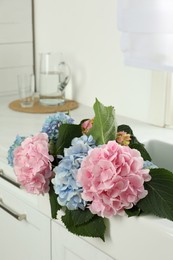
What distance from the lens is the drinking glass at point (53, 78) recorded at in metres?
2.07

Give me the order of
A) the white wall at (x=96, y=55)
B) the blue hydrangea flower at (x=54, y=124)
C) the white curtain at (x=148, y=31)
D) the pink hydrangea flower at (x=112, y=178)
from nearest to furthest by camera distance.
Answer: the pink hydrangea flower at (x=112, y=178) → the blue hydrangea flower at (x=54, y=124) → the white curtain at (x=148, y=31) → the white wall at (x=96, y=55)

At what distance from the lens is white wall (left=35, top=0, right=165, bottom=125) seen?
6.03 ft

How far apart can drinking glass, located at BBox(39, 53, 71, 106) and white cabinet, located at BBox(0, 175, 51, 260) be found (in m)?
0.56

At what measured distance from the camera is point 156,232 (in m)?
1.05

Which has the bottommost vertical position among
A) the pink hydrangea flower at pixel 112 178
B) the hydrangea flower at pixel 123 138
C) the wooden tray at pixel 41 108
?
the wooden tray at pixel 41 108

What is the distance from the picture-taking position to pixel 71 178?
3.61 feet

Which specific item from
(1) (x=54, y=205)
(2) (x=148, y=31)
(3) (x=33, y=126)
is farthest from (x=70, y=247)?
(2) (x=148, y=31)

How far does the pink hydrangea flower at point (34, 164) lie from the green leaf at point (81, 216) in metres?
0.14

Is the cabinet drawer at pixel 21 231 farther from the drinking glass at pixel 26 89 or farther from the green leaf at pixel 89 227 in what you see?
the drinking glass at pixel 26 89

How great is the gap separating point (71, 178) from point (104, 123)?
0.55ft

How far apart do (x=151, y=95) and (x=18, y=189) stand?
0.61 metres

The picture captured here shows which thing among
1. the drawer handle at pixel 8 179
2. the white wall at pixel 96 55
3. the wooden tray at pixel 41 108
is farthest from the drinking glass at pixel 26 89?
the drawer handle at pixel 8 179

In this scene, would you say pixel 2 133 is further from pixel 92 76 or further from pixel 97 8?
pixel 97 8

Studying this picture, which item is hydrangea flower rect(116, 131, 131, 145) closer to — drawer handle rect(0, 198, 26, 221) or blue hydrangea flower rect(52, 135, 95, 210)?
blue hydrangea flower rect(52, 135, 95, 210)
